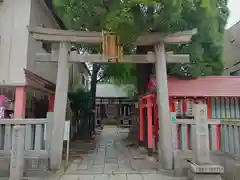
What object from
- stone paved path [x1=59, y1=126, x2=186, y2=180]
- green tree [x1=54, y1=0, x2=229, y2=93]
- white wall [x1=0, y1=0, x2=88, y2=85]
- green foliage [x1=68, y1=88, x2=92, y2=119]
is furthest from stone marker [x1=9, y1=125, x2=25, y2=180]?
green foliage [x1=68, y1=88, x2=92, y2=119]

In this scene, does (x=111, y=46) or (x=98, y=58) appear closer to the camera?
(x=111, y=46)

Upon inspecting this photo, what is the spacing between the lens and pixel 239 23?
20.1 metres

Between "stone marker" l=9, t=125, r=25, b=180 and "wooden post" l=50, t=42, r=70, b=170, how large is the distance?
5.01ft

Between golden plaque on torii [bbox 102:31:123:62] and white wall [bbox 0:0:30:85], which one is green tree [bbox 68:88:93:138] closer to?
white wall [bbox 0:0:30:85]

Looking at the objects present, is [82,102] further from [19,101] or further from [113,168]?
[113,168]

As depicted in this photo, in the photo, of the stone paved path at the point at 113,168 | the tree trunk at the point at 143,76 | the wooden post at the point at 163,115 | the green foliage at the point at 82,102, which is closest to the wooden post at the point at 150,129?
the stone paved path at the point at 113,168

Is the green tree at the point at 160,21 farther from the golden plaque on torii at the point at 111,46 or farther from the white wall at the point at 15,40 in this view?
the white wall at the point at 15,40

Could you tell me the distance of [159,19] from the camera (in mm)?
8188

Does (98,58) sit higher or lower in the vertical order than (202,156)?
higher

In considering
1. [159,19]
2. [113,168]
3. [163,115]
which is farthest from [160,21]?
[113,168]

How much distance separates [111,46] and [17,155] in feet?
15.0

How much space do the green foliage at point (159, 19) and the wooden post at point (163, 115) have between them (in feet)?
3.79

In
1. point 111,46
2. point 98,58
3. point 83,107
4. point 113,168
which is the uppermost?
point 111,46

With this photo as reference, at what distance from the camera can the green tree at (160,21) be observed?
7516 millimetres
